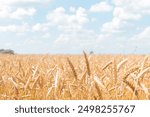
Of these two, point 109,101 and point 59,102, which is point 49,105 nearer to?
point 59,102

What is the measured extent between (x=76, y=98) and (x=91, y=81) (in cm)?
18

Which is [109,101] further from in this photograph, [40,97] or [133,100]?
[40,97]

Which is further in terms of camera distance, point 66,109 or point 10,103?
point 10,103

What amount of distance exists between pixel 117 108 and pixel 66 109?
27cm

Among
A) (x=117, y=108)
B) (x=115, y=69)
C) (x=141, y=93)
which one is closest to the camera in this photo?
(x=117, y=108)

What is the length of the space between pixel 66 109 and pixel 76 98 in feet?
0.93

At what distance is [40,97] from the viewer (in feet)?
8.55

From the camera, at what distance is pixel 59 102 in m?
2.25

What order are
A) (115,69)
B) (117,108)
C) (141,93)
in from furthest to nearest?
(115,69), (141,93), (117,108)

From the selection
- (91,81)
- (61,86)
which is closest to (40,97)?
(61,86)

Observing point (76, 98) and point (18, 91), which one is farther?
point (18, 91)

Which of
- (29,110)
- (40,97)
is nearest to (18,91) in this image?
(40,97)

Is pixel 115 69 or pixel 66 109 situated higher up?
pixel 115 69

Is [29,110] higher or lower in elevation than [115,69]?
lower
